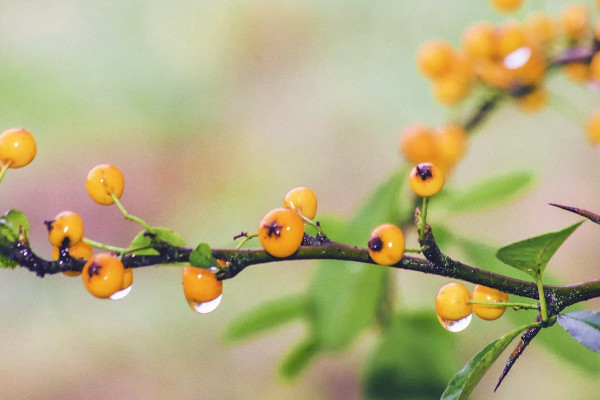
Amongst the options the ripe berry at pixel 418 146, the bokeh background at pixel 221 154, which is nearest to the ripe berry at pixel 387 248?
the ripe berry at pixel 418 146

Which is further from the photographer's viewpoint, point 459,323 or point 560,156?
point 560,156

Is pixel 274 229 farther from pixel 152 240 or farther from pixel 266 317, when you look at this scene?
pixel 266 317

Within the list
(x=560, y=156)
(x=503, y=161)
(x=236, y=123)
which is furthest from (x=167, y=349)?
(x=560, y=156)

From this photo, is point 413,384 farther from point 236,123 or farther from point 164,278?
point 236,123

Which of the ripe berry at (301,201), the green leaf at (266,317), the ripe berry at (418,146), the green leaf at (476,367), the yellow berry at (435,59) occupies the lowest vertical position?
the green leaf at (266,317)

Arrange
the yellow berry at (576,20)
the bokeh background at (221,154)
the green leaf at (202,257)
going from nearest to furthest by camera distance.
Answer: the green leaf at (202,257) → the yellow berry at (576,20) → the bokeh background at (221,154)

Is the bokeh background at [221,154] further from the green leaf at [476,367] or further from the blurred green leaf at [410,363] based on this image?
the green leaf at [476,367]
